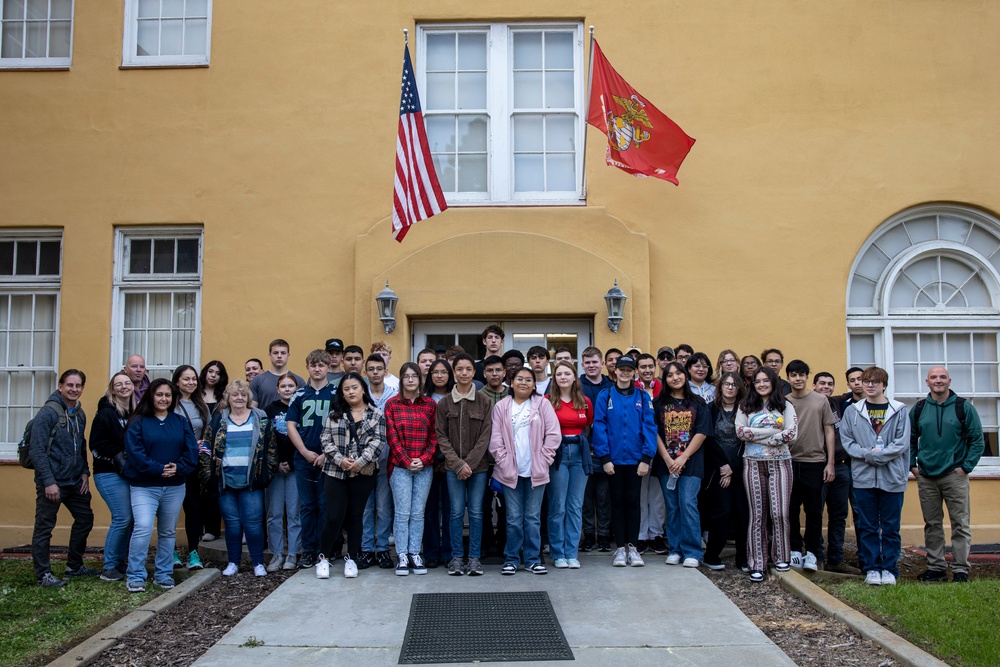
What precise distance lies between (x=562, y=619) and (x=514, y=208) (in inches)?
194

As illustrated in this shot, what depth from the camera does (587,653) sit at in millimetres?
5555

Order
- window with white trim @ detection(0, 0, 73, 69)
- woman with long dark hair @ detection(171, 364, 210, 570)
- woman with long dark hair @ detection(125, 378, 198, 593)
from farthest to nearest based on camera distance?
window with white trim @ detection(0, 0, 73, 69), woman with long dark hair @ detection(171, 364, 210, 570), woman with long dark hair @ detection(125, 378, 198, 593)

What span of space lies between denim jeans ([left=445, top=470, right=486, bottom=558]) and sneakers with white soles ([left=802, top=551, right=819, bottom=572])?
2.84 metres

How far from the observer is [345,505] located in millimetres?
7418

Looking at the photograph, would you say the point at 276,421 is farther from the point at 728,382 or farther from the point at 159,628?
the point at 728,382

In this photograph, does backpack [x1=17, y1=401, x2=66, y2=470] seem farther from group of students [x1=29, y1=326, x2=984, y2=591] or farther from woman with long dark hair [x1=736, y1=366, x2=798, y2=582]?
woman with long dark hair [x1=736, y1=366, x2=798, y2=582]

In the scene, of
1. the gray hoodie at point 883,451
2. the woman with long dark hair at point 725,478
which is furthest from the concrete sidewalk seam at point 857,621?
the gray hoodie at point 883,451

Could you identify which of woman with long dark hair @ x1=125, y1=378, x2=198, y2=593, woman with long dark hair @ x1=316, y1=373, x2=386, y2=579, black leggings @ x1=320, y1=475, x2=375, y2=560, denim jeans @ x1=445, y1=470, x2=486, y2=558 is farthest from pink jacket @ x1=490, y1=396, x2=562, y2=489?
woman with long dark hair @ x1=125, y1=378, x2=198, y2=593

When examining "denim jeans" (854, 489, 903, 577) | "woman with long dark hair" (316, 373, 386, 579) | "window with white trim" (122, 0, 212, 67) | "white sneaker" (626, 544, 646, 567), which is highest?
"window with white trim" (122, 0, 212, 67)

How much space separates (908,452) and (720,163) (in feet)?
12.7

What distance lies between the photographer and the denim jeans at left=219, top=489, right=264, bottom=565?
24.8ft

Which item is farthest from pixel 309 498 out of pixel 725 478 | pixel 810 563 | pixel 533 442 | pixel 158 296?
pixel 810 563

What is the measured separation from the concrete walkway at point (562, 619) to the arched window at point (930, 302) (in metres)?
4.27

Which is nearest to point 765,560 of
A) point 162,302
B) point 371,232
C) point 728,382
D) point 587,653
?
point 728,382
